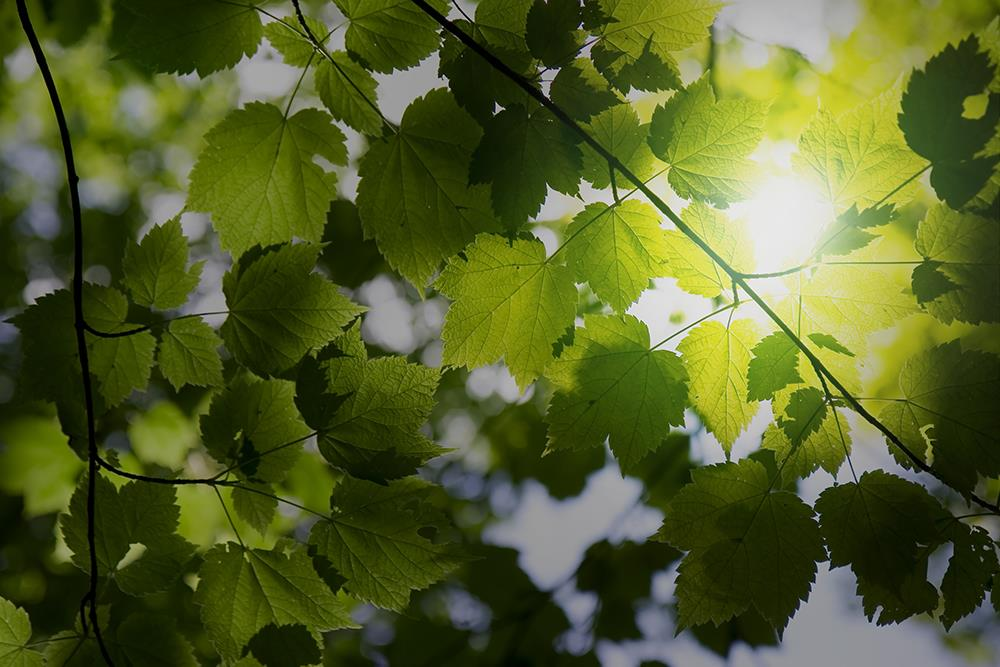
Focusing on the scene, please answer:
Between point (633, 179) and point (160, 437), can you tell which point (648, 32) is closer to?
point (633, 179)

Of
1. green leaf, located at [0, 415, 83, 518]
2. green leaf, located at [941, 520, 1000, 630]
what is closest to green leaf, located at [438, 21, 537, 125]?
green leaf, located at [941, 520, 1000, 630]

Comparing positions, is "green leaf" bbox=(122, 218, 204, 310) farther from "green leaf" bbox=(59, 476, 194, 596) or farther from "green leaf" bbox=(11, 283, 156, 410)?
"green leaf" bbox=(59, 476, 194, 596)

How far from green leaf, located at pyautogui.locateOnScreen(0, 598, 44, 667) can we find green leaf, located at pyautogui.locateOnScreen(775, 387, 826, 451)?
3.72 feet

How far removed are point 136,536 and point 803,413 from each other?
3.30 ft

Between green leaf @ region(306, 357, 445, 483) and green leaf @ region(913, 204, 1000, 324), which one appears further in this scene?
green leaf @ region(306, 357, 445, 483)

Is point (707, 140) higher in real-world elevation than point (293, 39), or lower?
lower

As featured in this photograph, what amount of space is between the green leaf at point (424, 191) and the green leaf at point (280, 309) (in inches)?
4.2

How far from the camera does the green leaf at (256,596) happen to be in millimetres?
999

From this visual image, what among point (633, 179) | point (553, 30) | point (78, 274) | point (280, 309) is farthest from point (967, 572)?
point (78, 274)

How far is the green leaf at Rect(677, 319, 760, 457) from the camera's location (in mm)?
991

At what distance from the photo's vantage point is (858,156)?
90cm

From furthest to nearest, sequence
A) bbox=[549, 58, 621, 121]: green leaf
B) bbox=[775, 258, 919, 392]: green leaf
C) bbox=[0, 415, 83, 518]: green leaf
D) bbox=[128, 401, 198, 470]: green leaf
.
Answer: bbox=[128, 401, 198, 470]: green leaf < bbox=[0, 415, 83, 518]: green leaf < bbox=[775, 258, 919, 392]: green leaf < bbox=[549, 58, 621, 121]: green leaf

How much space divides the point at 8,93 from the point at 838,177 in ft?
18.7

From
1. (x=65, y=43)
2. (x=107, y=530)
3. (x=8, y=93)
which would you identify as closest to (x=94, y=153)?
(x=8, y=93)
